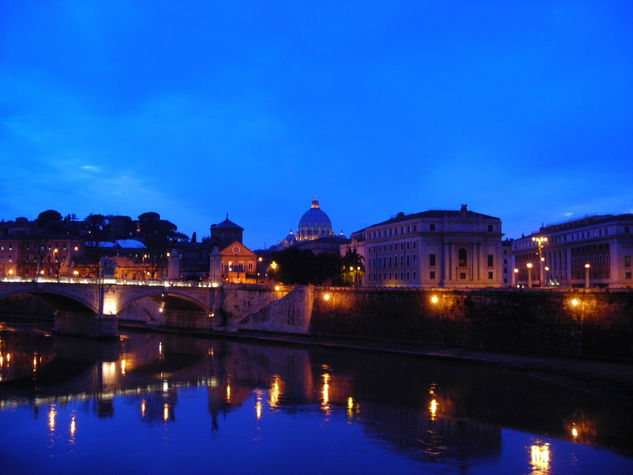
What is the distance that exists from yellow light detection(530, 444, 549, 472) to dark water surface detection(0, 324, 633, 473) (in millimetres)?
109

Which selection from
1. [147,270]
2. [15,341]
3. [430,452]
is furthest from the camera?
Answer: [147,270]

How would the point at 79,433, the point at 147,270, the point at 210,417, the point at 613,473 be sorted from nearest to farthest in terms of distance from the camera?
the point at 613,473 < the point at 79,433 < the point at 210,417 < the point at 147,270

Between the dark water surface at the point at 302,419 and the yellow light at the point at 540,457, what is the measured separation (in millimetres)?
109

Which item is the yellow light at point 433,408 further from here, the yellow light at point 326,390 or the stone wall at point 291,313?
the stone wall at point 291,313

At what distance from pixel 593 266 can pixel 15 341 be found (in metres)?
67.6

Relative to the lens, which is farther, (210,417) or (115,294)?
(115,294)

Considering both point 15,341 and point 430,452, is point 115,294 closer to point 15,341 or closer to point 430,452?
point 15,341

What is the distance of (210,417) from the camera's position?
31281 mm

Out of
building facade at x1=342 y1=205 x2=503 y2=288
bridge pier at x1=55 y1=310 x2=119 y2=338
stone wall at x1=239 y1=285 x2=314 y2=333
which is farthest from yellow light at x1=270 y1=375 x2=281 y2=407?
building facade at x1=342 y1=205 x2=503 y2=288

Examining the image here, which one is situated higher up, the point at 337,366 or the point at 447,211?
the point at 447,211

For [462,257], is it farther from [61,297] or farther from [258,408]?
[258,408]

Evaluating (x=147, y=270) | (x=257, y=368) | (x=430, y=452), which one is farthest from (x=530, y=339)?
(x=147, y=270)

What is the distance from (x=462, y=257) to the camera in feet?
291

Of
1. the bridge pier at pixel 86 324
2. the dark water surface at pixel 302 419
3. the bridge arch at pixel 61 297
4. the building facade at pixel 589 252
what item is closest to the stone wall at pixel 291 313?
the bridge pier at pixel 86 324
